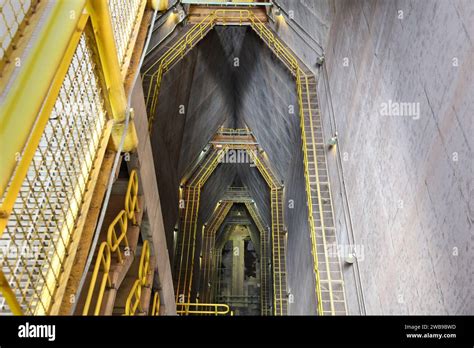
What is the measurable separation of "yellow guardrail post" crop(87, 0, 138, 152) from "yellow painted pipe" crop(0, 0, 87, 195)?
31cm

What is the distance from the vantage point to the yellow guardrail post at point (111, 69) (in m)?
3.43

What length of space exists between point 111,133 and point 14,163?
75.2 inches

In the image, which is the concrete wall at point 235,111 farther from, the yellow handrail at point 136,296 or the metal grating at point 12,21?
the metal grating at point 12,21

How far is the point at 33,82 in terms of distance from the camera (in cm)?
253

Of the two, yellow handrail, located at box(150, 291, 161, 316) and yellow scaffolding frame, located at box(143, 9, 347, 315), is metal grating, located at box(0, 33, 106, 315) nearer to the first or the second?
yellow handrail, located at box(150, 291, 161, 316)

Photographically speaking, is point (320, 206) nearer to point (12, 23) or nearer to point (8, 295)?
point (12, 23)

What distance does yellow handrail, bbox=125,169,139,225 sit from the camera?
4.59 meters

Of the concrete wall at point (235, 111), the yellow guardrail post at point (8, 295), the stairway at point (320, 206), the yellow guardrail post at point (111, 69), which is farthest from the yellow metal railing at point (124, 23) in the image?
the concrete wall at point (235, 111)

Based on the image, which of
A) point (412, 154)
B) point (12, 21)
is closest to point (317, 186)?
point (412, 154)

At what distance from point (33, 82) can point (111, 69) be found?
1353mm

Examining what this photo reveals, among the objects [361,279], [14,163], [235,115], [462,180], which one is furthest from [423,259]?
[235,115]

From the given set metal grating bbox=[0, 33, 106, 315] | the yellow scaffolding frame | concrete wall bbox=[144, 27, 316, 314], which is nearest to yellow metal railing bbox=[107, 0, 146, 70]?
metal grating bbox=[0, 33, 106, 315]

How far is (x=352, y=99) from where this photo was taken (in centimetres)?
814
